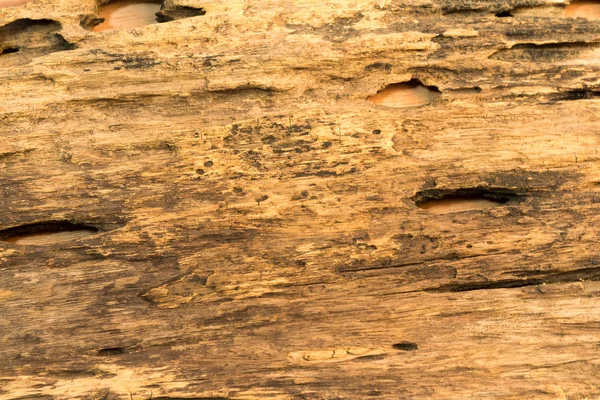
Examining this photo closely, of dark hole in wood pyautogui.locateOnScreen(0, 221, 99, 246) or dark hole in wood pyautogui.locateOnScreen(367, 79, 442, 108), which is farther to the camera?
dark hole in wood pyautogui.locateOnScreen(367, 79, 442, 108)

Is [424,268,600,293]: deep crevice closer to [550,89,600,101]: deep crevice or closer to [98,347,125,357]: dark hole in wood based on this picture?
[550,89,600,101]: deep crevice

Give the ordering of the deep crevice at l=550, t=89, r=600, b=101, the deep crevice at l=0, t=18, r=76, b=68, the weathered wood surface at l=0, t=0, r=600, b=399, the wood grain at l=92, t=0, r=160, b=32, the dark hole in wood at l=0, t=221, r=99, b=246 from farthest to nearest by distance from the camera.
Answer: the wood grain at l=92, t=0, r=160, b=32
the deep crevice at l=0, t=18, r=76, b=68
the deep crevice at l=550, t=89, r=600, b=101
the dark hole in wood at l=0, t=221, r=99, b=246
the weathered wood surface at l=0, t=0, r=600, b=399

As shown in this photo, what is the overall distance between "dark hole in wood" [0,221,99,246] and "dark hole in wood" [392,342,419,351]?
4.46ft

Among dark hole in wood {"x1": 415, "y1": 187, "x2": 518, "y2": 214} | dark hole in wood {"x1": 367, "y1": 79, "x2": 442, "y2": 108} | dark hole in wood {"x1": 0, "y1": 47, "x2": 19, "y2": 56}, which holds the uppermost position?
dark hole in wood {"x1": 0, "y1": 47, "x2": 19, "y2": 56}

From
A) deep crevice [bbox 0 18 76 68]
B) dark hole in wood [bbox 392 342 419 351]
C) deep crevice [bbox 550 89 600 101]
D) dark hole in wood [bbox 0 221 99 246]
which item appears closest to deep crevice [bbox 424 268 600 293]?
dark hole in wood [bbox 392 342 419 351]

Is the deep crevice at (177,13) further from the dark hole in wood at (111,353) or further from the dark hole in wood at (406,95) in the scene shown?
the dark hole in wood at (111,353)

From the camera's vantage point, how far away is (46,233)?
7.77ft

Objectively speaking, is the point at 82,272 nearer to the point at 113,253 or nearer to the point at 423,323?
the point at 113,253

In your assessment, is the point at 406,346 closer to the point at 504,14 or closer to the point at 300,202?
the point at 300,202

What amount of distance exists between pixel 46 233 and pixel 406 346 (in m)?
1.61

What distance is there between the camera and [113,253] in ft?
7.39

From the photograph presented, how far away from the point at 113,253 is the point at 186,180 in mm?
429

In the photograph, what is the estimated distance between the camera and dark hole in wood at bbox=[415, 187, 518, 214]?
92.2 inches

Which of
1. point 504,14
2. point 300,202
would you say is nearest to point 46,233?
point 300,202
